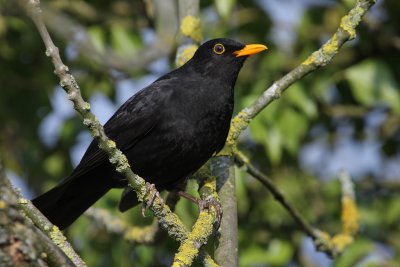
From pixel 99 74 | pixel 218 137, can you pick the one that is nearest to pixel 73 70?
pixel 99 74

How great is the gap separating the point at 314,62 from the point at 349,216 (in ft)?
4.55

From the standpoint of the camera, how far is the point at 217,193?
4660 mm

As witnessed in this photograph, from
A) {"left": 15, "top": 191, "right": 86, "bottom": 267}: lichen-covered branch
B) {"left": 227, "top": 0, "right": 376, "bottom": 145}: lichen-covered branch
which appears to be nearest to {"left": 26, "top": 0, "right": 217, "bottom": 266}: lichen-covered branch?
{"left": 15, "top": 191, "right": 86, "bottom": 267}: lichen-covered branch

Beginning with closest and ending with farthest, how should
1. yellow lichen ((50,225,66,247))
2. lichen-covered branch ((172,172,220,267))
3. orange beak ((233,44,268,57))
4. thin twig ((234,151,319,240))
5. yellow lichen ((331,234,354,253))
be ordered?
yellow lichen ((50,225,66,247)) → lichen-covered branch ((172,172,220,267)) → thin twig ((234,151,319,240)) → yellow lichen ((331,234,354,253)) → orange beak ((233,44,268,57))

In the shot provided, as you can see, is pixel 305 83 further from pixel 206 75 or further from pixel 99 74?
pixel 99 74

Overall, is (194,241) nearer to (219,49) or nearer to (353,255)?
(353,255)

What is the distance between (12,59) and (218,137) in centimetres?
334

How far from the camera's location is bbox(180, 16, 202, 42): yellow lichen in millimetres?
5457

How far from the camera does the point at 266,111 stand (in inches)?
239

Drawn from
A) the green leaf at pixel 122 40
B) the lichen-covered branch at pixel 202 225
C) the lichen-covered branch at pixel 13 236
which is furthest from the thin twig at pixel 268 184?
the lichen-covered branch at pixel 13 236

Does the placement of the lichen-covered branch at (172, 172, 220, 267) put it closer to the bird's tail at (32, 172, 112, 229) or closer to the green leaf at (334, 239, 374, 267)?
the bird's tail at (32, 172, 112, 229)

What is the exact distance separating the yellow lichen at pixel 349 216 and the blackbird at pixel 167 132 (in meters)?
1.11

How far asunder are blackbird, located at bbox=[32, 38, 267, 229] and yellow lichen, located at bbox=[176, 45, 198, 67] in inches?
4.7

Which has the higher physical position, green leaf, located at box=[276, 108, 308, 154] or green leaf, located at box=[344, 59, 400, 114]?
green leaf, located at box=[344, 59, 400, 114]
